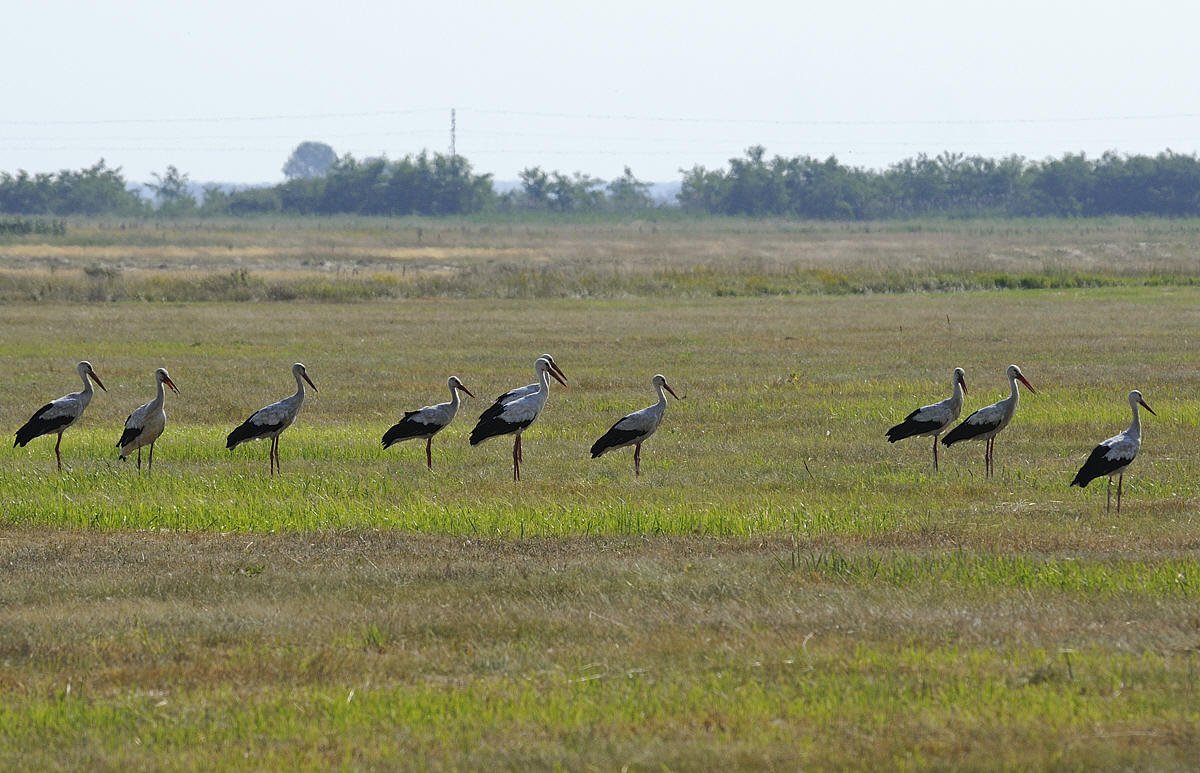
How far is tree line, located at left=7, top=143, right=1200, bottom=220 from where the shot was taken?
424ft

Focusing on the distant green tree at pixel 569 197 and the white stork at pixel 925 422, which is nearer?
the white stork at pixel 925 422

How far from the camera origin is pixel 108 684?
299 inches

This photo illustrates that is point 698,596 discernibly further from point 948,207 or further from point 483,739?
point 948,207

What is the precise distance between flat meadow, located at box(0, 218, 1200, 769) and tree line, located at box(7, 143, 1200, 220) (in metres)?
105

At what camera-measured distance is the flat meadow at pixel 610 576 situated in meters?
6.77

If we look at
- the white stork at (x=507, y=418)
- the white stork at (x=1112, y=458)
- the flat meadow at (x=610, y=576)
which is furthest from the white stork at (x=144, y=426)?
the white stork at (x=1112, y=458)

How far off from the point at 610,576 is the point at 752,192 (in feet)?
420

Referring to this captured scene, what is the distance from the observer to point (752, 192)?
5349 inches

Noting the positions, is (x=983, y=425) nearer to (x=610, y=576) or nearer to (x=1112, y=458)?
(x=1112, y=458)

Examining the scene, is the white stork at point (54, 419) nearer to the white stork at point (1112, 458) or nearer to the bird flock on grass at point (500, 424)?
the bird flock on grass at point (500, 424)

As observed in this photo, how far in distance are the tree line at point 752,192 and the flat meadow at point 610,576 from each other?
10451cm

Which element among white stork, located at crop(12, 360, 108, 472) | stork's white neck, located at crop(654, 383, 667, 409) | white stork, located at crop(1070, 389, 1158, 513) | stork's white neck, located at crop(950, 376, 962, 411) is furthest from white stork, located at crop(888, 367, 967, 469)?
white stork, located at crop(12, 360, 108, 472)

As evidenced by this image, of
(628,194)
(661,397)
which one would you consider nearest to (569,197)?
(628,194)

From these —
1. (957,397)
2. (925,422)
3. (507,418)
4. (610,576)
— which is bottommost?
(610,576)
